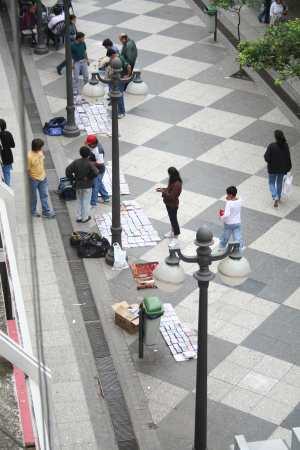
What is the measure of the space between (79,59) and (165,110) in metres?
2.19

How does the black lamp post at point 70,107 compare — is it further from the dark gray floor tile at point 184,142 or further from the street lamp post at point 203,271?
the street lamp post at point 203,271

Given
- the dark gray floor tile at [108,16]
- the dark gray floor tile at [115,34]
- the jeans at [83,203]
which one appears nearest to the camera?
the jeans at [83,203]

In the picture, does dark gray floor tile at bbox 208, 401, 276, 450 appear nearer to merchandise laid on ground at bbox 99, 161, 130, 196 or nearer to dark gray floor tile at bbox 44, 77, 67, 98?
merchandise laid on ground at bbox 99, 161, 130, 196

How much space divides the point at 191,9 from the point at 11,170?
11869 millimetres

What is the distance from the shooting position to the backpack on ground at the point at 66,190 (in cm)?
1595

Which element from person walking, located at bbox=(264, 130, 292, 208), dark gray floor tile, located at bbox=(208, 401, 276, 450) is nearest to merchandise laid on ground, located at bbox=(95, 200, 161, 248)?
person walking, located at bbox=(264, 130, 292, 208)

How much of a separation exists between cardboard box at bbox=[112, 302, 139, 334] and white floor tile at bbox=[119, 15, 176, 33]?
13301mm

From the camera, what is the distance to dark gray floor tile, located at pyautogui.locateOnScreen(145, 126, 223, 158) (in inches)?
696

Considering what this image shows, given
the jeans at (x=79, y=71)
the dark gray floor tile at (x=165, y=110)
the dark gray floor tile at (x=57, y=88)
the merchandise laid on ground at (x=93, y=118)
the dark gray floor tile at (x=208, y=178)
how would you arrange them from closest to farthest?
1. the dark gray floor tile at (x=208, y=178)
2. the merchandise laid on ground at (x=93, y=118)
3. the dark gray floor tile at (x=165, y=110)
4. the jeans at (x=79, y=71)
5. the dark gray floor tile at (x=57, y=88)

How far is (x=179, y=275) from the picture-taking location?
29.1 ft

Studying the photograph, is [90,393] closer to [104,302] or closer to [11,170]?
[104,302]

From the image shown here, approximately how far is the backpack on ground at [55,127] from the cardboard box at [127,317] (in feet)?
21.7

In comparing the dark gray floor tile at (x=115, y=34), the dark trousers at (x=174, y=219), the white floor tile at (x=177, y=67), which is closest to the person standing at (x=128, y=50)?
the white floor tile at (x=177, y=67)

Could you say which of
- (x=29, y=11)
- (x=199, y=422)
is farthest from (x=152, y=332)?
(x=29, y=11)
